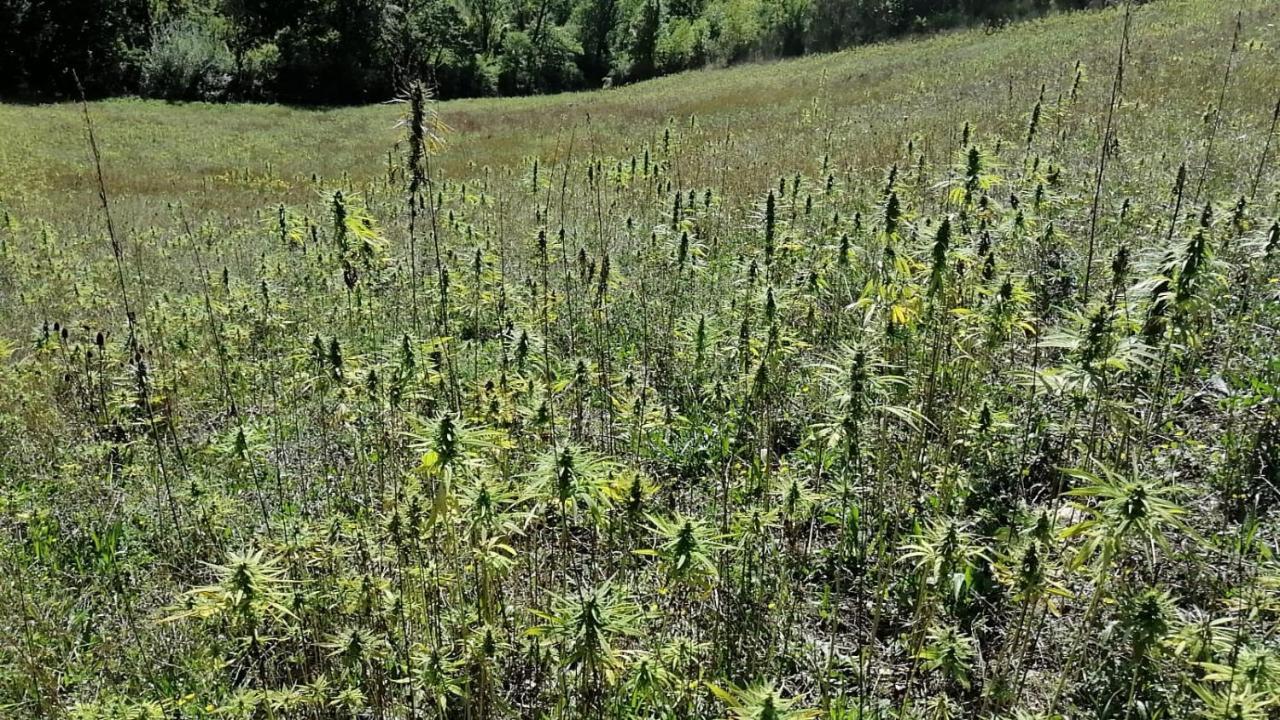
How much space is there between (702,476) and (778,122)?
14791 mm

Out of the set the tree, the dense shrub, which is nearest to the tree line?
the dense shrub

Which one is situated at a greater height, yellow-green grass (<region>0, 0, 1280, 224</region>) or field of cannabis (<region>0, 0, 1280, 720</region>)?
yellow-green grass (<region>0, 0, 1280, 224</region>)

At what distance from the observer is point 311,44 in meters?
44.0

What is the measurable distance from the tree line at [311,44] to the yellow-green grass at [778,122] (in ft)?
20.2

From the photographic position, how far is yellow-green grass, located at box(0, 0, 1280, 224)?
10.4 m

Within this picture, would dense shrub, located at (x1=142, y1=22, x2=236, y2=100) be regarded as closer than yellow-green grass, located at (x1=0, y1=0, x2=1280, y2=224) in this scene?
No

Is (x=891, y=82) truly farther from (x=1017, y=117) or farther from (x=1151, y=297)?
(x=1151, y=297)

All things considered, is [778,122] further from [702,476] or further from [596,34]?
[596,34]

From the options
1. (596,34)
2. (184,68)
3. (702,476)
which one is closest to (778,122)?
(702,476)

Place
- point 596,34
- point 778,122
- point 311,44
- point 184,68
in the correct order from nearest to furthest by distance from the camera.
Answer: point 778,122 < point 184,68 < point 311,44 < point 596,34

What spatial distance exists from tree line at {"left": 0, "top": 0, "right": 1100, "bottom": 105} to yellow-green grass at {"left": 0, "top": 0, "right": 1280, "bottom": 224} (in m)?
6.14

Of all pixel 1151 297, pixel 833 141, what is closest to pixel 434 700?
pixel 1151 297

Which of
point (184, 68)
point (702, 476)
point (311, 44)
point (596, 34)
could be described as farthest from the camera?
point (596, 34)

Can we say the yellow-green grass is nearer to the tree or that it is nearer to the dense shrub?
the dense shrub
